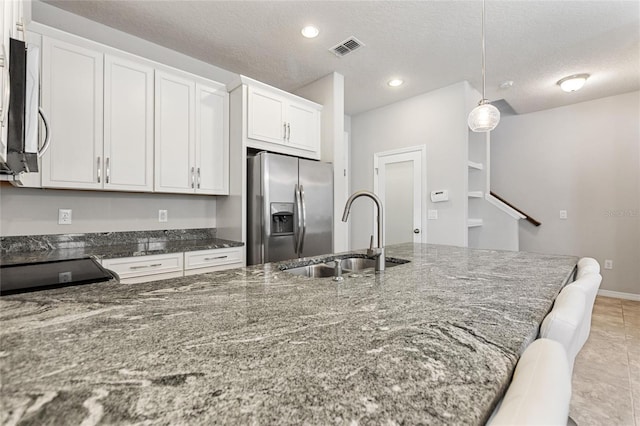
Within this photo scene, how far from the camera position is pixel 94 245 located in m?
2.46

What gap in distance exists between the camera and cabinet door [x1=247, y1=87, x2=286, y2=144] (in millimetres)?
2895

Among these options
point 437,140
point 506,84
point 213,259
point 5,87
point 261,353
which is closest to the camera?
point 261,353

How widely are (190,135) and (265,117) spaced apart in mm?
731

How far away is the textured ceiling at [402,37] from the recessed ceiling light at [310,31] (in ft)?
0.19

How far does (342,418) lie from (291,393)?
88 millimetres

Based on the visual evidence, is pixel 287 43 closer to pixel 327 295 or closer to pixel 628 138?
pixel 327 295

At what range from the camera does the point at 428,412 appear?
0.41m

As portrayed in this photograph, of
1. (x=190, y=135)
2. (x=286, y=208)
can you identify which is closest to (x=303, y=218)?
(x=286, y=208)

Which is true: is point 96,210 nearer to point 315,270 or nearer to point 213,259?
point 213,259

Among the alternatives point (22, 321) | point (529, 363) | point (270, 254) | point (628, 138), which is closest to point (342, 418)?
point (529, 363)

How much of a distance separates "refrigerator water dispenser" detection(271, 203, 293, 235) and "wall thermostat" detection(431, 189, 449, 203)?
193 cm

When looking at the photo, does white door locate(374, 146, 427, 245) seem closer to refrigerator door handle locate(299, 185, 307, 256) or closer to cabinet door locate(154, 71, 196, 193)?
refrigerator door handle locate(299, 185, 307, 256)

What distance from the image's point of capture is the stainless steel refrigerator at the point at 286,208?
9.11ft

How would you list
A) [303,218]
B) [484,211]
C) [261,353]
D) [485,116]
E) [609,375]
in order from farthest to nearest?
[484,211], [303,218], [485,116], [609,375], [261,353]
